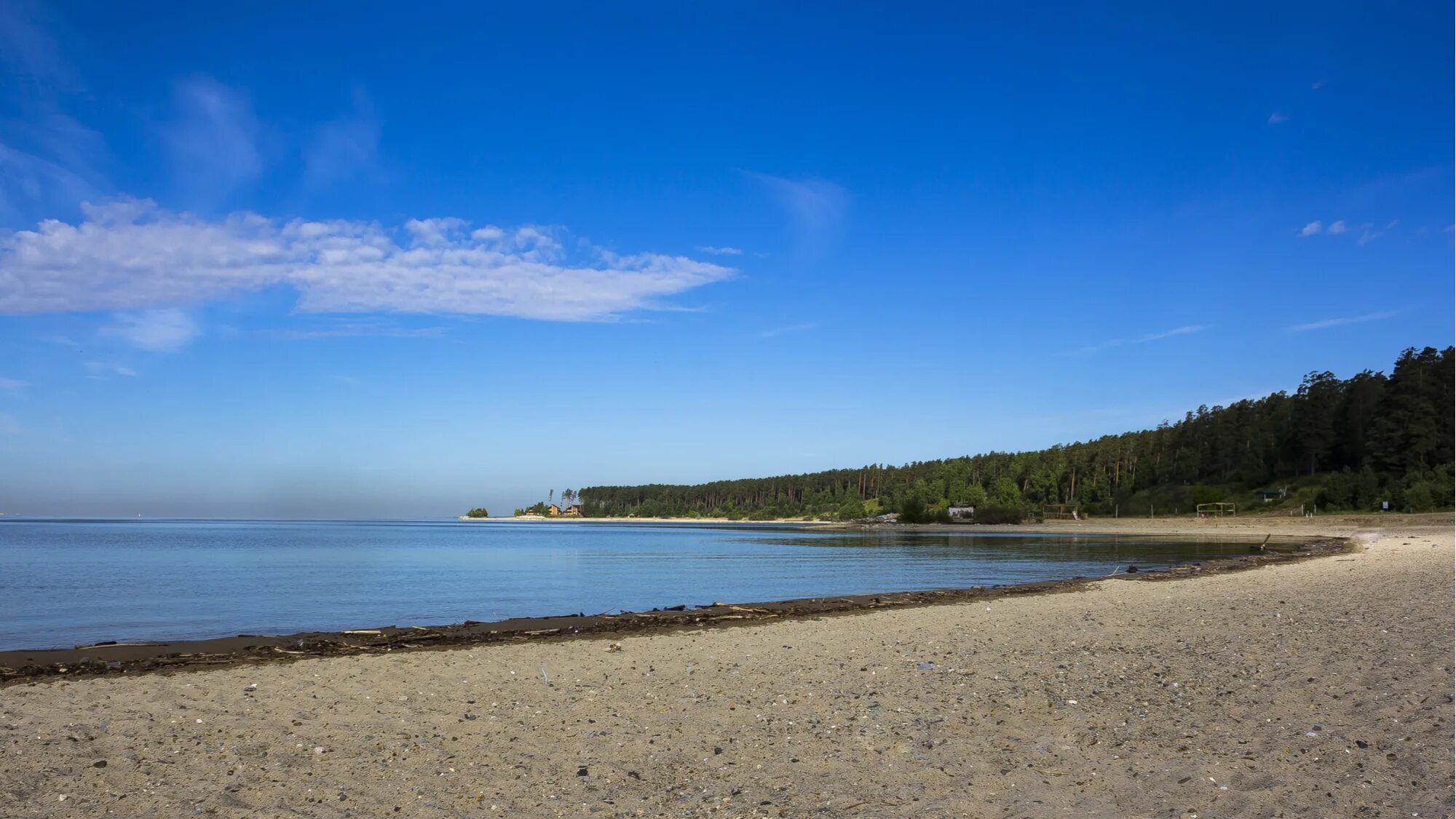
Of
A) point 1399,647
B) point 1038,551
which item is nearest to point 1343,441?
point 1038,551

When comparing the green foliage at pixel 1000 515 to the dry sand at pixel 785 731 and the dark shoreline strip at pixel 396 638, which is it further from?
the dry sand at pixel 785 731

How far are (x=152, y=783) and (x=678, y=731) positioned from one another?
440cm

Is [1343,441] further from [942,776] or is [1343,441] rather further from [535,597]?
[942,776]

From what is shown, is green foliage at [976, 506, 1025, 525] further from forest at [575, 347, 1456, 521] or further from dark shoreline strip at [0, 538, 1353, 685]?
dark shoreline strip at [0, 538, 1353, 685]

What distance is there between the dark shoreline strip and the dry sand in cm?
Answer: 108

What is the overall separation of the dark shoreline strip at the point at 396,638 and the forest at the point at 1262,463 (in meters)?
74.2

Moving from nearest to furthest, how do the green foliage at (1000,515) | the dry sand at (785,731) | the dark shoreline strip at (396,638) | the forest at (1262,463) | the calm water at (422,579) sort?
the dry sand at (785,731) → the dark shoreline strip at (396,638) → the calm water at (422,579) → the forest at (1262,463) → the green foliage at (1000,515)

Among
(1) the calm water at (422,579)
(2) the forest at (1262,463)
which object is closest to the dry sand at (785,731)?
(1) the calm water at (422,579)

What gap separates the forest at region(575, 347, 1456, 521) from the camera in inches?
3209

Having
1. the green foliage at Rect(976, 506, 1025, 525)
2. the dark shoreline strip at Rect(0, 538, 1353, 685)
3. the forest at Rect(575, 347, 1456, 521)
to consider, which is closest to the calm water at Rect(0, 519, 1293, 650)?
the dark shoreline strip at Rect(0, 538, 1353, 685)

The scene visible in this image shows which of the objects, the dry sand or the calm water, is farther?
the calm water

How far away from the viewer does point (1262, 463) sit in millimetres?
108188

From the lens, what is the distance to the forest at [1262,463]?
8150cm

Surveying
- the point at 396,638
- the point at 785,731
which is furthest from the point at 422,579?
the point at 785,731
